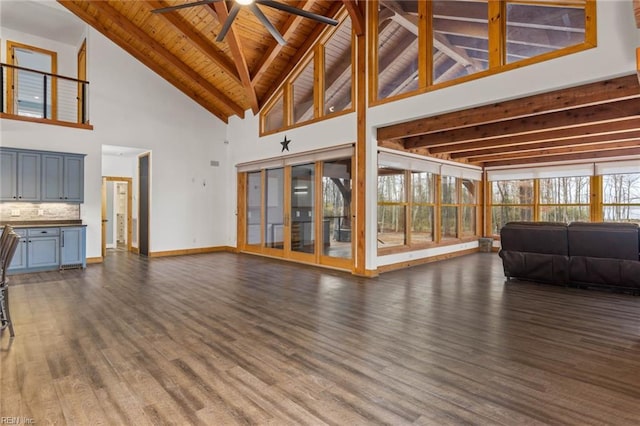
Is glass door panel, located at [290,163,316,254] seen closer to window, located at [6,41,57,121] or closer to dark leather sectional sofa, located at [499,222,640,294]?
dark leather sectional sofa, located at [499,222,640,294]

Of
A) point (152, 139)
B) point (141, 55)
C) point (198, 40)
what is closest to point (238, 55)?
point (198, 40)

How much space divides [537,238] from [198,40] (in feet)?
24.5

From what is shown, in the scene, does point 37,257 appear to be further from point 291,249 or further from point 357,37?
point 357,37

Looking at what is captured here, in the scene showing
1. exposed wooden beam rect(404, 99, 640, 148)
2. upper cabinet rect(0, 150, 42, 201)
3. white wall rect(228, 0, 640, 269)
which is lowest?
upper cabinet rect(0, 150, 42, 201)

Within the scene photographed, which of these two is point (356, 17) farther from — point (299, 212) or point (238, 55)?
point (299, 212)

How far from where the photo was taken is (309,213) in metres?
7.38

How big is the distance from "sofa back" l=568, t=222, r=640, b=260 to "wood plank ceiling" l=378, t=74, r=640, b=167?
1.55 meters

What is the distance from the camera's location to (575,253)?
527 centimetres

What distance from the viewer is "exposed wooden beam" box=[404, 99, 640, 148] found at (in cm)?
433

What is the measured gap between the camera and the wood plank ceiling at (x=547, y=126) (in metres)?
4.01

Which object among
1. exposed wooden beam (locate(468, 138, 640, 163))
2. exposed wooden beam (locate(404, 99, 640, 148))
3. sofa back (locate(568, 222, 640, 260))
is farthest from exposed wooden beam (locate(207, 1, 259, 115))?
sofa back (locate(568, 222, 640, 260))

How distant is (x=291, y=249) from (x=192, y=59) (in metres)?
4.99

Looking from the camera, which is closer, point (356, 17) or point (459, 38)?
point (459, 38)

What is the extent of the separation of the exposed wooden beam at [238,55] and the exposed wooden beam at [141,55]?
1548 mm
